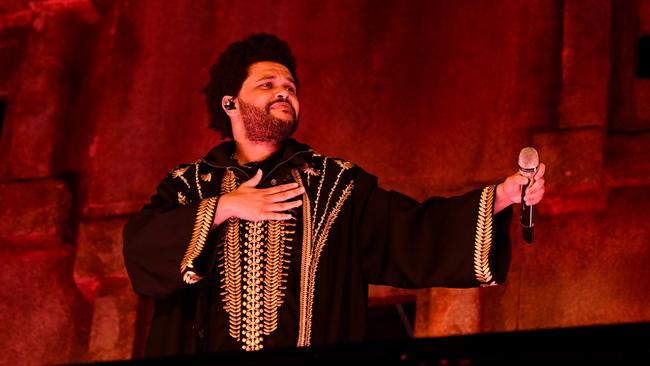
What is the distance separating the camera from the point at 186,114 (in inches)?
316

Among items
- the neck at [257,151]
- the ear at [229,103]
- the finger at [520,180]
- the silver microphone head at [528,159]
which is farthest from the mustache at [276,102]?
the silver microphone head at [528,159]

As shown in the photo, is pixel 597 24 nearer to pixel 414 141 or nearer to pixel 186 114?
pixel 414 141

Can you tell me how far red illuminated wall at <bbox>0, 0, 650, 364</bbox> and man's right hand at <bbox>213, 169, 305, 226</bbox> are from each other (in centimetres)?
135

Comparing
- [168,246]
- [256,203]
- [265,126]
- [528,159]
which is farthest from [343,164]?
[528,159]

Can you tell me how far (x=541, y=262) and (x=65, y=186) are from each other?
252 cm

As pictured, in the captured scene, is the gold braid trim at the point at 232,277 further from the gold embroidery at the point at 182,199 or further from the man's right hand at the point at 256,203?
the gold embroidery at the point at 182,199

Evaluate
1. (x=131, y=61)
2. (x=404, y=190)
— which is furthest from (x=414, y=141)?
(x=131, y=61)

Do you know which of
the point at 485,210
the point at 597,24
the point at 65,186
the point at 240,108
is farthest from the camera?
the point at 65,186

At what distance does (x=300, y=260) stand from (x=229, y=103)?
0.99 metres

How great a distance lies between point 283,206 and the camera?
19.3 feet

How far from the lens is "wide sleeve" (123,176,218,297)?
583cm

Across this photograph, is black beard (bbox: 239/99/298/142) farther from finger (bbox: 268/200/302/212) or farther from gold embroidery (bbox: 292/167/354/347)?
finger (bbox: 268/200/302/212)

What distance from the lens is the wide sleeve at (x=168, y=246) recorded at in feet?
19.1

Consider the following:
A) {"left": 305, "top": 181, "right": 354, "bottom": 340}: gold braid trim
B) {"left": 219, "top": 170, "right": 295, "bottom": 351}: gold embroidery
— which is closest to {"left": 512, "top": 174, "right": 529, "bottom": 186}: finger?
{"left": 305, "top": 181, "right": 354, "bottom": 340}: gold braid trim
